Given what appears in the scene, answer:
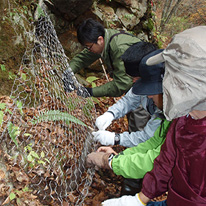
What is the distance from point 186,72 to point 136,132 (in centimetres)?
177

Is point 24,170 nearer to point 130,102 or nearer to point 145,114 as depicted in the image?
point 130,102

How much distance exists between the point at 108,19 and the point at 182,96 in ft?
17.7

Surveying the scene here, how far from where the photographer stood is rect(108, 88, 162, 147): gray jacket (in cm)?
255

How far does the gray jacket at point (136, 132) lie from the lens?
255 cm

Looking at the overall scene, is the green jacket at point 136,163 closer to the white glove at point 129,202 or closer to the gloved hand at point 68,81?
the white glove at point 129,202

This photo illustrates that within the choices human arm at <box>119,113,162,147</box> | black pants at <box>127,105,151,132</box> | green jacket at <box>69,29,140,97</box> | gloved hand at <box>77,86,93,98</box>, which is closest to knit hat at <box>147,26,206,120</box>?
human arm at <box>119,113,162,147</box>

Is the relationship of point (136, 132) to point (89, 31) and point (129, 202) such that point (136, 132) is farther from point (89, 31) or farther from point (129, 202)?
point (89, 31)

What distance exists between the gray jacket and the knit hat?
3.96 ft

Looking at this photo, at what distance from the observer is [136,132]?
2.73 m

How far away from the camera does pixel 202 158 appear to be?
4.51ft

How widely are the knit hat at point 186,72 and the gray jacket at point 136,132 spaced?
1.21 metres

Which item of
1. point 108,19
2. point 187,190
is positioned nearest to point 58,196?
point 187,190

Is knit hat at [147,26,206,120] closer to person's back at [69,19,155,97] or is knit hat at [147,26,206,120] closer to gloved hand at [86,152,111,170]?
gloved hand at [86,152,111,170]

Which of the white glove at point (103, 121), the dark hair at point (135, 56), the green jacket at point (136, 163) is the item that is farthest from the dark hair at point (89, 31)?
the green jacket at point (136, 163)
